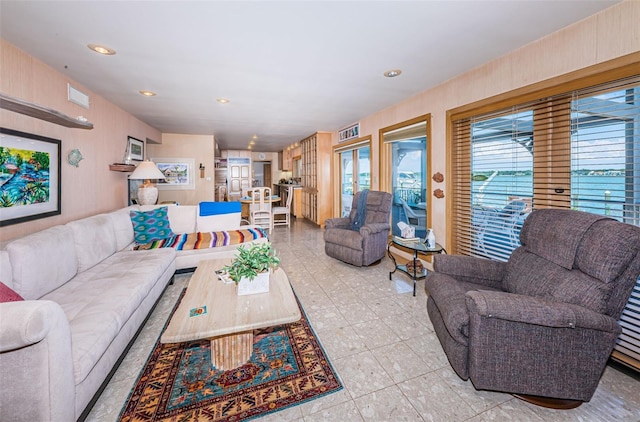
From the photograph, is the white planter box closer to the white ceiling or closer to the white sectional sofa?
the white sectional sofa

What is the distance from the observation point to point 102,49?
7.49 ft

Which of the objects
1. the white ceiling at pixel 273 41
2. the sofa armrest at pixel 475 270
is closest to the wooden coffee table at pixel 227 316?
the sofa armrest at pixel 475 270

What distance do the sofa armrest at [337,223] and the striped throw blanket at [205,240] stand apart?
42.6 inches

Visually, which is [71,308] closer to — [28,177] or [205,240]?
[28,177]

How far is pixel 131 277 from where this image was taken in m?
2.17

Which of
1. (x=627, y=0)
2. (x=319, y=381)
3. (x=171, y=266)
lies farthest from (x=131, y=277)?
(x=627, y=0)

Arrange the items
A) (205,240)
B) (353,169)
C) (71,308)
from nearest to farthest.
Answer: (71,308), (205,240), (353,169)

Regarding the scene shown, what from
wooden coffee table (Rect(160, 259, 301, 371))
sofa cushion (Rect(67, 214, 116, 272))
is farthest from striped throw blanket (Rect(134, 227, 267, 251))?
wooden coffee table (Rect(160, 259, 301, 371))

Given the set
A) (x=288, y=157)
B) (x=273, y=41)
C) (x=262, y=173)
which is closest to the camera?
(x=273, y=41)

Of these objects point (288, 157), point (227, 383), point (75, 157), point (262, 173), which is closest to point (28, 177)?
point (75, 157)

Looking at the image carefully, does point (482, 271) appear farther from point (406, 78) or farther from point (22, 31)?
point (22, 31)

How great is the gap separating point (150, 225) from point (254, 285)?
2.34 m

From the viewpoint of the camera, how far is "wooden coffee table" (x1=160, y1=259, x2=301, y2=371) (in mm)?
1422

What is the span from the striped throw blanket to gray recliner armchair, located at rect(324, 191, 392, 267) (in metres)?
1.10
